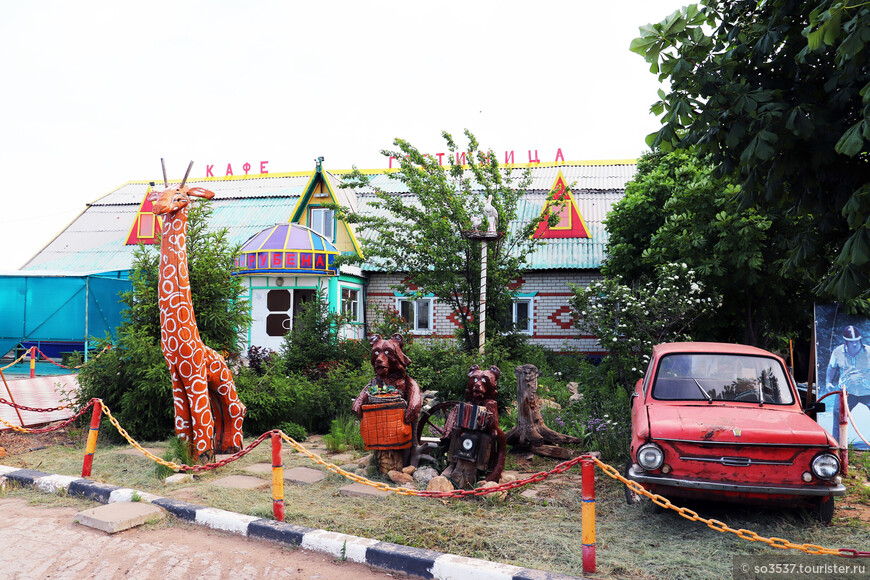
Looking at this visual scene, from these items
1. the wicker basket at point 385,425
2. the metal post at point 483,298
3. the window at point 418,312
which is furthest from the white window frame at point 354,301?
the wicker basket at point 385,425

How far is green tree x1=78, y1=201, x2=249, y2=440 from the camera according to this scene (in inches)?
329

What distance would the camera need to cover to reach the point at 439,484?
586cm

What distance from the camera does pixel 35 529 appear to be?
5066mm

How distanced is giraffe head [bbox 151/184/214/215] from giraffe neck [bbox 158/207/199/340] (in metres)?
0.12

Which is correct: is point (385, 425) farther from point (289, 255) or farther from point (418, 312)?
point (418, 312)

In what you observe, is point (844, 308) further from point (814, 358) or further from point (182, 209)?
point (182, 209)

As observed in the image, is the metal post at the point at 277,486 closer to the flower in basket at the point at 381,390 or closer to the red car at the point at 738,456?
the flower in basket at the point at 381,390

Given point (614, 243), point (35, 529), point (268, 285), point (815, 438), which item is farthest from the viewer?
point (268, 285)

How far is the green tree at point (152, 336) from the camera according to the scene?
329 inches

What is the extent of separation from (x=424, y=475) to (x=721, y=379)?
10.4ft

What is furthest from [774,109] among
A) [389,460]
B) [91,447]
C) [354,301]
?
[354,301]

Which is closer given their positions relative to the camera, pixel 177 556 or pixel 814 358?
pixel 177 556

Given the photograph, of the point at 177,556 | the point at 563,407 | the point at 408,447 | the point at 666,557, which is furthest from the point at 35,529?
the point at 563,407

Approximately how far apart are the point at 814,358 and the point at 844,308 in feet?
2.55
